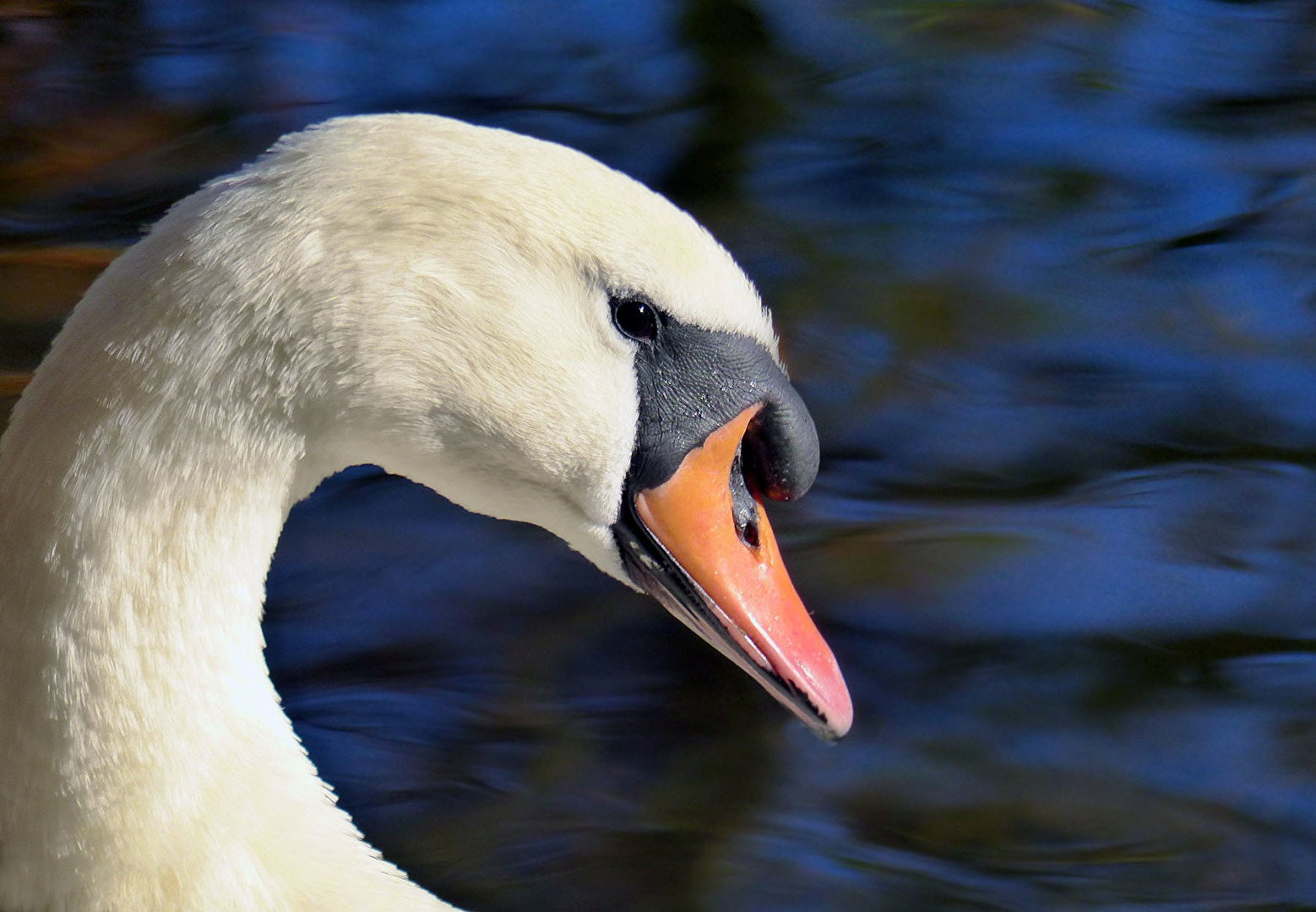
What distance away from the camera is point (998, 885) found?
3029mm

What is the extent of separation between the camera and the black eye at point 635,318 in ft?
6.80

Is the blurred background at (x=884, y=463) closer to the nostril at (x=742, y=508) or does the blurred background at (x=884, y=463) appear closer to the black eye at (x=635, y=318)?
the nostril at (x=742, y=508)

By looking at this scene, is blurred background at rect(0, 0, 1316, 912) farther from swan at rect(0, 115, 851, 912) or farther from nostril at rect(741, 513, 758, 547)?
swan at rect(0, 115, 851, 912)

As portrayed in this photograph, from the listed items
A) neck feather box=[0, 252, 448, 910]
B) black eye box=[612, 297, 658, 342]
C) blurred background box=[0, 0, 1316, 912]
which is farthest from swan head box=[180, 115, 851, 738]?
blurred background box=[0, 0, 1316, 912]

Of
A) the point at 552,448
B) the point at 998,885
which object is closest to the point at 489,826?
the point at 998,885

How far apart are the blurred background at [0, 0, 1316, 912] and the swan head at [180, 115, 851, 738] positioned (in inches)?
37.3

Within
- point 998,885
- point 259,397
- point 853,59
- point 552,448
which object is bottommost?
point 998,885

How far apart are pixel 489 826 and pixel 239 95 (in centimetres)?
328

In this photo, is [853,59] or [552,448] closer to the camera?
[552,448]

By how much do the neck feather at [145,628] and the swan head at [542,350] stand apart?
11 centimetres

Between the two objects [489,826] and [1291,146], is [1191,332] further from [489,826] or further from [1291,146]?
[489,826]

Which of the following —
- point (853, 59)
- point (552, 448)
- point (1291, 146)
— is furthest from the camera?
point (853, 59)

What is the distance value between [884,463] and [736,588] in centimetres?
197

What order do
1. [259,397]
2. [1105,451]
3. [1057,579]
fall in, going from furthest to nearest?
[1105,451]
[1057,579]
[259,397]
